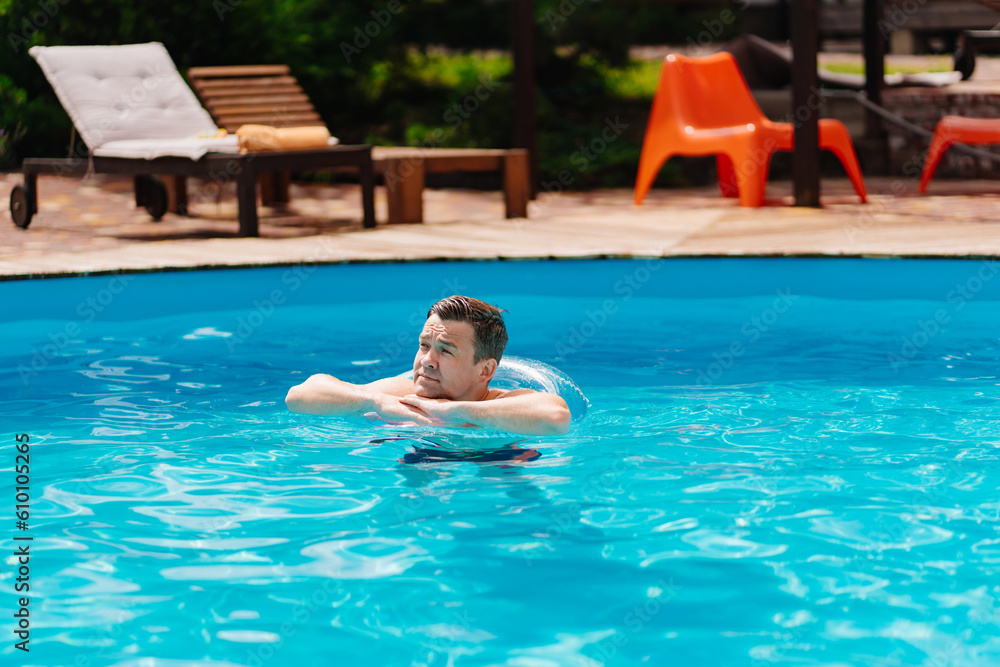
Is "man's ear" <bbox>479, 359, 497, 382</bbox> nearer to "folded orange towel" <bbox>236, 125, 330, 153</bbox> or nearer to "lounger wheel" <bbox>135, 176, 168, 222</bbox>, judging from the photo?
"folded orange towel" <bbox>236, 125, 330, 153</bbox>

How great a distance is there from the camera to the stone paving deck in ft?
22.1

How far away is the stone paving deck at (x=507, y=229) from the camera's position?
674 cm

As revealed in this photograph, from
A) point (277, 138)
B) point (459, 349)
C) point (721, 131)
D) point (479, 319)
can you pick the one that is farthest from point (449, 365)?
point (721, 131)

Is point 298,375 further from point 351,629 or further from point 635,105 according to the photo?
point 635,105

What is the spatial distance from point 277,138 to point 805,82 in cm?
342

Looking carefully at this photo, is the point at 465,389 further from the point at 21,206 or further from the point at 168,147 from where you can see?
the point at 21,206

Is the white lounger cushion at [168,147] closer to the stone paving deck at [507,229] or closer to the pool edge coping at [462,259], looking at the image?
the stone paving deck at [507,229]

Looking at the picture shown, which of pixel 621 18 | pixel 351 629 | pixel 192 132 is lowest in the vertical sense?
pixel 351 629

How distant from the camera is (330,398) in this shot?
400cm

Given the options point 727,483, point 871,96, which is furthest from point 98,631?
point 871,96

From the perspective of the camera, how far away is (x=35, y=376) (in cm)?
507

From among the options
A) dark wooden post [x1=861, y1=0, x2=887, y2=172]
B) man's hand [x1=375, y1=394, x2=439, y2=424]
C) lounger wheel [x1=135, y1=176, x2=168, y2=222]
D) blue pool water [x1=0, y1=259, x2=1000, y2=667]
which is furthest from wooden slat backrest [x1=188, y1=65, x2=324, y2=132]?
man's hand [x1=375, y1=394, x2=439, y2=424]

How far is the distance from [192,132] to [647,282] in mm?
3908

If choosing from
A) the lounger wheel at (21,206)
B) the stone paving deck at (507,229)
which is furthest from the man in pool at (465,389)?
the lounger wheel at (21,206)
